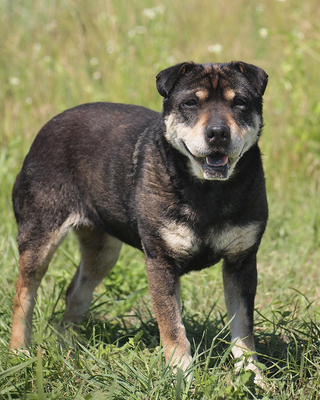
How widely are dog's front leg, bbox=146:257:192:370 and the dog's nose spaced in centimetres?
84

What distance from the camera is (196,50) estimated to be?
7.89m

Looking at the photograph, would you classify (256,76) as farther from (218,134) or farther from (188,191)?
(188,191)

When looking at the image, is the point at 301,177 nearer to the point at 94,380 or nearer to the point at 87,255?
the point at 87,255

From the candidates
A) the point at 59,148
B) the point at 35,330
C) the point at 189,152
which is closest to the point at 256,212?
the point at 189,152

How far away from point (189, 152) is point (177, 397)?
1417 millimetres

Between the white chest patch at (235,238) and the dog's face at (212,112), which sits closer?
the dog's face at (212,112)

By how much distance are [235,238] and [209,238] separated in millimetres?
163

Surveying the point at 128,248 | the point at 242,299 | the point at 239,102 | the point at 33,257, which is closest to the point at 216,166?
the point at 239,102

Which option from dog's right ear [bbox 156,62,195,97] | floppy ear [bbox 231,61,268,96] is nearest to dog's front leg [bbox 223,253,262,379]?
floppy ear [bbox 231,61,268,96]

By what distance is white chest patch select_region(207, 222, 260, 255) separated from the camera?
10.5 ft

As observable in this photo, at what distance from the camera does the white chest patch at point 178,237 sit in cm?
315

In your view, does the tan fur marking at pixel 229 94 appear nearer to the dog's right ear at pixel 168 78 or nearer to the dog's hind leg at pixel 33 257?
the dog's right ear at pixel 168 78

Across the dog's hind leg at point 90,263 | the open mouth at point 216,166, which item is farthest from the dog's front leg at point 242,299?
the dog's hind leg at point 90,263

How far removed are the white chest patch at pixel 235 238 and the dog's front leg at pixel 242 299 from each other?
0.12 m
